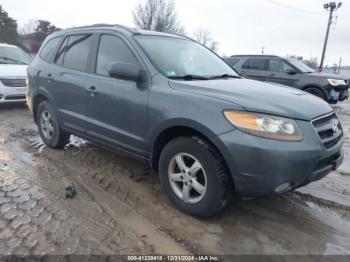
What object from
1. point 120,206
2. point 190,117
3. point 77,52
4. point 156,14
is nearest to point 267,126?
point 190,117

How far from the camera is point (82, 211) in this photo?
10.6 feet

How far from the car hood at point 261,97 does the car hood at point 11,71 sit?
20.1 feet

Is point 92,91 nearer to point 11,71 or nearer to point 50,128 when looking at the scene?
point 50,128

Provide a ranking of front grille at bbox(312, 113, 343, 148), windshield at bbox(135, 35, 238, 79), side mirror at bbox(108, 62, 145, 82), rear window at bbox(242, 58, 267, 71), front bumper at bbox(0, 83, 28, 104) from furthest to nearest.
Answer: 1. rear window at bbox(242, 58, 267, 71)
2. front bumper at bbox(0, 83, 28, 104)
3. windshield at bbox(135, 35, 238, 79)
4. side mirror at bbox(108, 62, 145, 82)
5. front grille at bbox(312, 113, 343, 148)

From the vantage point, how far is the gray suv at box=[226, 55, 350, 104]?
10500 millimetres

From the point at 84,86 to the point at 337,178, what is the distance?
3.57 meters

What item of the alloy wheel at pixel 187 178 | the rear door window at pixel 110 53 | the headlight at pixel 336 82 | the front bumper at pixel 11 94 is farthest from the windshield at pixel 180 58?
the headlight at pixel 336 82

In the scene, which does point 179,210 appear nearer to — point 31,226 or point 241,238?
point 241,238

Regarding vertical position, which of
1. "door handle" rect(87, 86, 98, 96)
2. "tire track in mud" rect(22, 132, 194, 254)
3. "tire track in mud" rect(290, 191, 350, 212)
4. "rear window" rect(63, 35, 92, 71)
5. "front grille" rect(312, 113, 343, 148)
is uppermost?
"rear window" rect(63, 35, 92, 71)

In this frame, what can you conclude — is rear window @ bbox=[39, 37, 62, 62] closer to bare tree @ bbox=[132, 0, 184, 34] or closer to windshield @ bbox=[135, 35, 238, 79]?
windshield @ bbox=[135, 35, 238, 79]

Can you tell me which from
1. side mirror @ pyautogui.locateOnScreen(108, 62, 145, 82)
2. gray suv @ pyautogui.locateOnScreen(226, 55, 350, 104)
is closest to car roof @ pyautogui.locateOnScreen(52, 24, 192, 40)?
side mirror @ pyautogui.locateOnScreen(108, 62, 145, 82)

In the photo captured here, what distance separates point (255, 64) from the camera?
11.4 m

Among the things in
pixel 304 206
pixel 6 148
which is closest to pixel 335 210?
pixel 304 206

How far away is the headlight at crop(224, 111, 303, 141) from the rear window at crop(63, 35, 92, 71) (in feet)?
7.77
